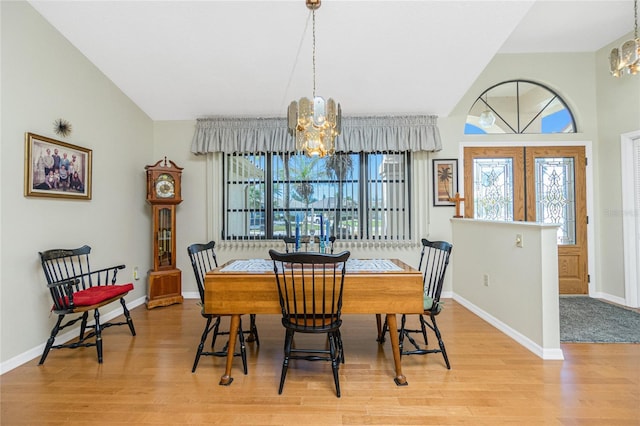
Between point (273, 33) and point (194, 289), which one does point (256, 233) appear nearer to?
point (194, 289)

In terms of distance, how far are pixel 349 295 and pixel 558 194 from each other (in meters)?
3.69

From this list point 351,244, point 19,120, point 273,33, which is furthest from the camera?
point 351,244

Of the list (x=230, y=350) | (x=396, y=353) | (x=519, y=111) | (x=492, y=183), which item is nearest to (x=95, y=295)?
(x=230, y=350)

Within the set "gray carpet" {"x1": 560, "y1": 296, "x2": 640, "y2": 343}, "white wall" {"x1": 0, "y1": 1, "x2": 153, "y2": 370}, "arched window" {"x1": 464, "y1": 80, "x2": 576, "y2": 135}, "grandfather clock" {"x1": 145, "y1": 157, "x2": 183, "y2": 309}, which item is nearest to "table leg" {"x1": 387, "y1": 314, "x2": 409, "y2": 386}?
"gray carpet" {"x1": 560, "y1": 296, "x2": 640, "y2": 343}

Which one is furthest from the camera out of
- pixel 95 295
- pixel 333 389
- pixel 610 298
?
pixel 610 298

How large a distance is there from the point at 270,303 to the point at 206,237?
7.66ft

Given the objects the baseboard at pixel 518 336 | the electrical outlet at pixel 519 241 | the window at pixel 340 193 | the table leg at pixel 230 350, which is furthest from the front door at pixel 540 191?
the table leg at pixel 230 350

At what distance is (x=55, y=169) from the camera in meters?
2.59

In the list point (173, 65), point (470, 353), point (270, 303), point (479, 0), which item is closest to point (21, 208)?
point (173, 65)

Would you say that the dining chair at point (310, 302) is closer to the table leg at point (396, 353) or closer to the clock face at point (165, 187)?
the table leg at point (396, 353)

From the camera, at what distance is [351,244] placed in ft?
12.9

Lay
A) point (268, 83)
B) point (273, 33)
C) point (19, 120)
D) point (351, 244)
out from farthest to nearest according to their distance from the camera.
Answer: point (351, 244) → point (268, 83) → point (273, 33) → point (19, 120)

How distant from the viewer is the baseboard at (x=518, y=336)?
225 centimetres

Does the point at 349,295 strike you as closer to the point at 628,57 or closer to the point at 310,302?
the point at 310,302
